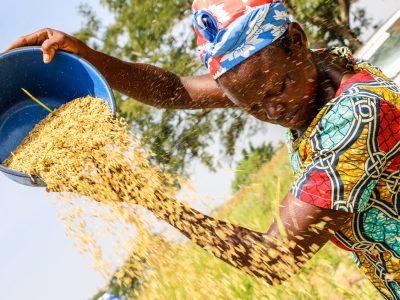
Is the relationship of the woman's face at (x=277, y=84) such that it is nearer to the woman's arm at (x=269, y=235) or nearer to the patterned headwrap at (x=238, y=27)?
the patterned headwrap at (x=238, y=27)

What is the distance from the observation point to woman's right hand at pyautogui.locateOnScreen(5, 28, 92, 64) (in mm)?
2613

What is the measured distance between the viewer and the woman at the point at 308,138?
1702mm

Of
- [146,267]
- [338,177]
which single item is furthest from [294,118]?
[146,267]

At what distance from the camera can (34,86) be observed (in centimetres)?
303

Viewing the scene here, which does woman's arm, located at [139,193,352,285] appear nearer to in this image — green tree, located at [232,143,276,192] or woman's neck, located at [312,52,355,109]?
woman's neck, located at [312,52,355,109]

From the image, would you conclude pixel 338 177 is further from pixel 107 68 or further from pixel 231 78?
pixel 107 68

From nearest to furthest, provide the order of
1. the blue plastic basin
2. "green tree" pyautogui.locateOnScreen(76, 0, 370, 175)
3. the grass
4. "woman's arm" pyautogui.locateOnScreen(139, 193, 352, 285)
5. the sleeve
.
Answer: the sleeve → "woman's arm" pyautogui.locateOnScreen(139, 193, 352, 285) → the blue plastic basin → the grass → "green tree" pyautogui.locateOnScreen(76, 0, 370, 175)

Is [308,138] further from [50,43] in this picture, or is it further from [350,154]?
[50,43]

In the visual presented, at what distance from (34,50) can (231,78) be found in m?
1.23

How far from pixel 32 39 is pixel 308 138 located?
1505 mm

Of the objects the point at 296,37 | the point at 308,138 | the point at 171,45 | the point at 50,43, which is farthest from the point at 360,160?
the point at 171,45

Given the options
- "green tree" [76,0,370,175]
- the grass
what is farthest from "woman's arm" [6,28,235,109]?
"green tree" [76,0,370,175]

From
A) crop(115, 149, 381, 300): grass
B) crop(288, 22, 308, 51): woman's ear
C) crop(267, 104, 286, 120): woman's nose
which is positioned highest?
crop(288, 22, 308, 51): woman's ear

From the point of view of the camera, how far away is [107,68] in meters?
2.80
